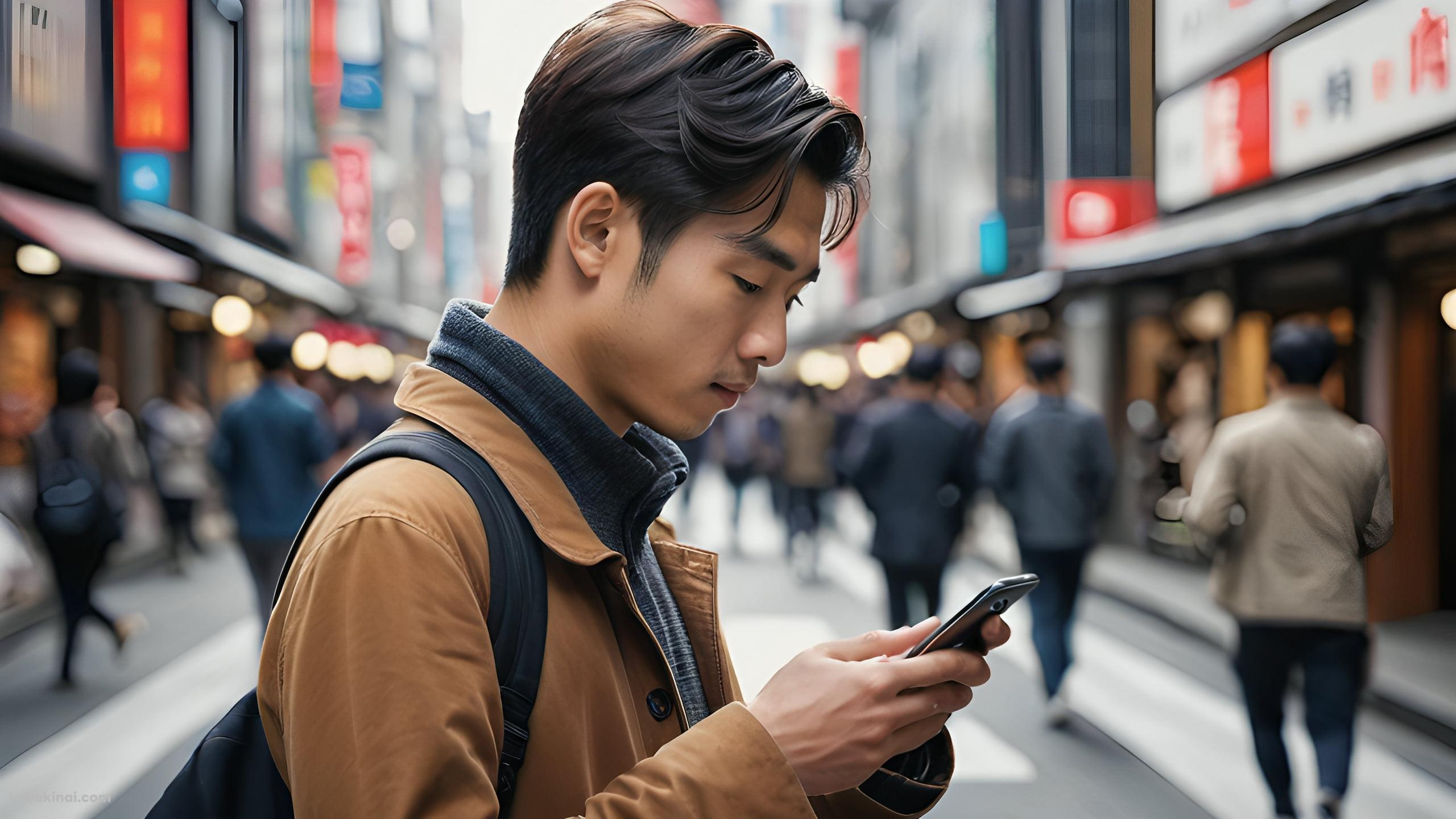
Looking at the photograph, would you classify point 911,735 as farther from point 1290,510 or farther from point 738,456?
point 738,456

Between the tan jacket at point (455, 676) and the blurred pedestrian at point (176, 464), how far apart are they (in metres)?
10.2

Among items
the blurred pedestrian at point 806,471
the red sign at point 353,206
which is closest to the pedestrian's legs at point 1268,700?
the blurred pedestrian at point 806,471

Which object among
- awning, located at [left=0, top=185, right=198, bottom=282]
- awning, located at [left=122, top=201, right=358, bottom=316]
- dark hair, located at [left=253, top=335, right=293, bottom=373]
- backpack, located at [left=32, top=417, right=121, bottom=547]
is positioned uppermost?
awning, located at [left=122, top=201, right=358, bottom=316]

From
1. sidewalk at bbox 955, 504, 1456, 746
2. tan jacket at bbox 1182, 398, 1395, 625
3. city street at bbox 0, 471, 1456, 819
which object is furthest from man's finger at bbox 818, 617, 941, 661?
sidewalk at bbox 955, 504, 1456, 746

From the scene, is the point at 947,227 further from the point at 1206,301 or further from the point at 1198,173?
the point at 1198,173

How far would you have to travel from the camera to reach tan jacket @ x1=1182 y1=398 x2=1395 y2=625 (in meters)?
2.97

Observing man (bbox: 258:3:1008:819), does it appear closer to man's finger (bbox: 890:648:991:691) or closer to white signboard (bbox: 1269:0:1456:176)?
man's finger (bbox: 890:648:991:691)

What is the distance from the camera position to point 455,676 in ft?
2.64

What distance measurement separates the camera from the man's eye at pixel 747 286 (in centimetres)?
104

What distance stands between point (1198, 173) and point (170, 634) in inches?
279

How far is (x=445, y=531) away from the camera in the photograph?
848mm

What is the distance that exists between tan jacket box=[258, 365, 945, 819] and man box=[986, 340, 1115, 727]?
4842 millimetres

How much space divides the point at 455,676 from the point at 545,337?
1.37 ft

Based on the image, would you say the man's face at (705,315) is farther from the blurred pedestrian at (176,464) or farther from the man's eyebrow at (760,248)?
the blurred pedestrian at (176,464)
